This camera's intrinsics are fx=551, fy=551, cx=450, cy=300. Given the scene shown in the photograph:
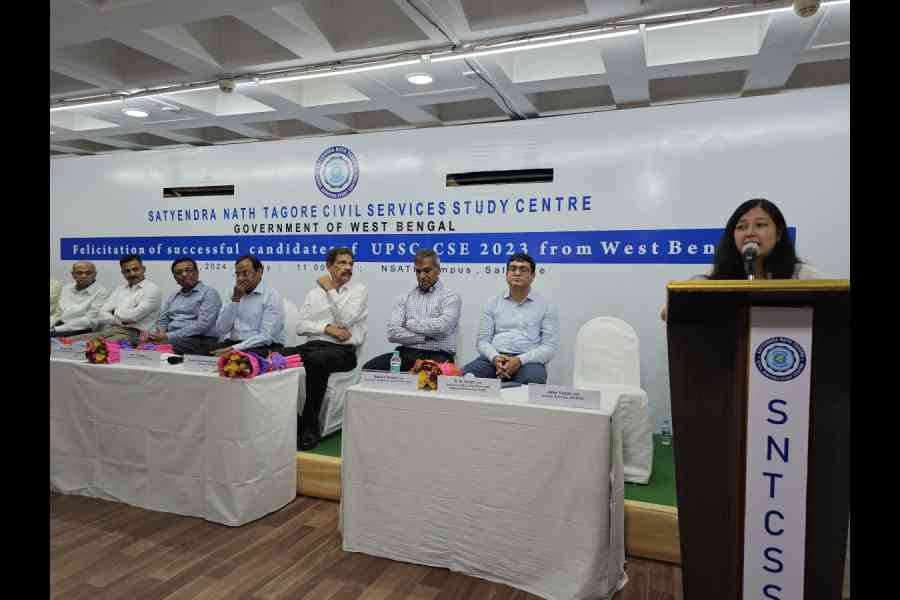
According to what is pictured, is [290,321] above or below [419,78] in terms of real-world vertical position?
below

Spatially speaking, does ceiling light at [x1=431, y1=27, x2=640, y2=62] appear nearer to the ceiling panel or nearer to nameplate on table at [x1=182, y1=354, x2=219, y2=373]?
the ceiling panel

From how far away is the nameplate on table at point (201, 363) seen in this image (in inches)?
111

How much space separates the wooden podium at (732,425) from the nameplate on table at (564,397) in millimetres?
788

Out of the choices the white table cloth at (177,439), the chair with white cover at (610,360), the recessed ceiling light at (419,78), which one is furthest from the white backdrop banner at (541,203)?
the white table cloth at (177,439)

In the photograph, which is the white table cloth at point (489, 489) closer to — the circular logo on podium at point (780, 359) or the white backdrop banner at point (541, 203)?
the circular logo on podium at point (780, 359)

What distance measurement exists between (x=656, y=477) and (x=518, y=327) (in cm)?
110

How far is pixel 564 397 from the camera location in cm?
214

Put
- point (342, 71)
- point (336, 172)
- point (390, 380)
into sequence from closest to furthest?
point (390, 380), point (342, 71), point (336, 172)

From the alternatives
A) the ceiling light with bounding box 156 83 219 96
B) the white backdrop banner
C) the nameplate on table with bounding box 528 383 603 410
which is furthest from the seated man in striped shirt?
the ceiling light with bounding box 156 83 219 96

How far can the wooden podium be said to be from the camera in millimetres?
1138

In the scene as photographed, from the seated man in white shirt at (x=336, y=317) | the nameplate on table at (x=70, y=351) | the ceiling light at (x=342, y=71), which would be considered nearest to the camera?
the ceiling light at (x=342, y=71)

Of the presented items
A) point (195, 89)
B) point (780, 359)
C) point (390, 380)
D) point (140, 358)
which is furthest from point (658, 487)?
point (195, 89)

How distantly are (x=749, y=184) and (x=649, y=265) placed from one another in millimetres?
760

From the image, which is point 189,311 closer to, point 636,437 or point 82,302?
point 82,302
